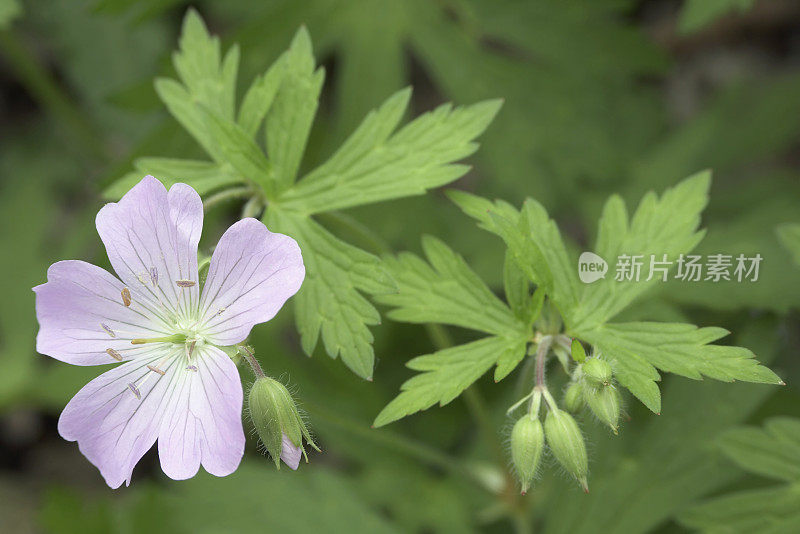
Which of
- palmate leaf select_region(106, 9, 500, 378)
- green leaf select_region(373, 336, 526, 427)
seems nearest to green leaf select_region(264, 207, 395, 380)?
palmate leaf select_region(106, 9, 500, 378)

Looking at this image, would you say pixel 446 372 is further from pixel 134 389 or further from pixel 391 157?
pixel 134 389

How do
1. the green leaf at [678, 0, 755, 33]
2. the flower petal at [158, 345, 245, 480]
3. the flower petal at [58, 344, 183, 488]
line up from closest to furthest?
the flower petal at [158, 345, 245, 480] → the flower petal at [58, 344, 183, 488] → the green leaf at [678, 0, 755, 33]

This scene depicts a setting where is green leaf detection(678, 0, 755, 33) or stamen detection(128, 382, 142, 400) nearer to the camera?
stamen detection(128, 382, 142, 400)

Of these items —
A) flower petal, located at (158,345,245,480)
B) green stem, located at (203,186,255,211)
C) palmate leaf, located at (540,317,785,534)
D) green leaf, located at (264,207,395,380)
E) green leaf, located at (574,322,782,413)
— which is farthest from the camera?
palmate leaf, located at (540,317,785,534)

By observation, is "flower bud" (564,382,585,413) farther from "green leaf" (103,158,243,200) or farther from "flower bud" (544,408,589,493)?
"green leaf" (103,158,243,200)

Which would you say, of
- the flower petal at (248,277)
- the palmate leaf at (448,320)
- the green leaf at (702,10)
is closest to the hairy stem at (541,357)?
the palmate leaf at (448,320)

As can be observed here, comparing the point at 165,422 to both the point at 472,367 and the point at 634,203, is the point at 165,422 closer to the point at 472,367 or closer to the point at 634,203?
the point at 472,367

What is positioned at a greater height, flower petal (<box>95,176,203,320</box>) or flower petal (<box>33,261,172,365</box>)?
flower petal (<box>95,176,203,320</box>)
